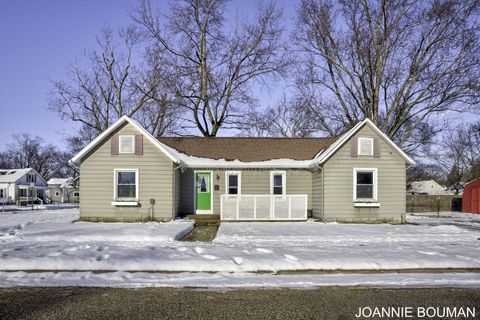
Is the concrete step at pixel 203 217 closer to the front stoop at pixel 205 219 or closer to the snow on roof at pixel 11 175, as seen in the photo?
the front stoop at pixel 205 219

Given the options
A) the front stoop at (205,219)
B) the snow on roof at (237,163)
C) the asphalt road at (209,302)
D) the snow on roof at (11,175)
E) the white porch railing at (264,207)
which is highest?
the snow on roof at (237,163)

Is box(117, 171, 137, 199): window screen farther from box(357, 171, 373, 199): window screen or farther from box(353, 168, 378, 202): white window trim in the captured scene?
box(357, 171, 373, 199): window screen

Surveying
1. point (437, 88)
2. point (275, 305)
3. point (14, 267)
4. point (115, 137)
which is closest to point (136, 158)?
point (115, 137)

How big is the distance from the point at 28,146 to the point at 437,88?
80.4m

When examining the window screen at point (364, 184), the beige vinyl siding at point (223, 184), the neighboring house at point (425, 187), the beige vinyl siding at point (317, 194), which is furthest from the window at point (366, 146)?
the neighboring house at point (425, 187)

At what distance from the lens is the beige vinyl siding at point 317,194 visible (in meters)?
19.1

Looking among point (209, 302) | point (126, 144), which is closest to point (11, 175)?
point (126, 144)

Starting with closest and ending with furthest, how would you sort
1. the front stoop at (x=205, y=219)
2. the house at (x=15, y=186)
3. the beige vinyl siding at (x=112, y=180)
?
1. the beige vinyl siding at (x=112, y=180)
2. the front stoop at (x=205, y=219)
3. the house at (x=15, y=186)

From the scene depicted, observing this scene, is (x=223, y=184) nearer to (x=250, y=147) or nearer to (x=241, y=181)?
(x=241, y=181)

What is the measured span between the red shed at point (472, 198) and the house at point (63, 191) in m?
56.6

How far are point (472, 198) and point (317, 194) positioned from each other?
705 inches

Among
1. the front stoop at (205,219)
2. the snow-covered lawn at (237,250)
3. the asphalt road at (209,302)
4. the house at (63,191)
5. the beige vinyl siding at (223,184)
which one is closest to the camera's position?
the asphalt road at (209,302)

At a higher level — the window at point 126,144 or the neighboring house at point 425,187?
the window at point 126,144

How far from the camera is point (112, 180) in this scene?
60.1ft
